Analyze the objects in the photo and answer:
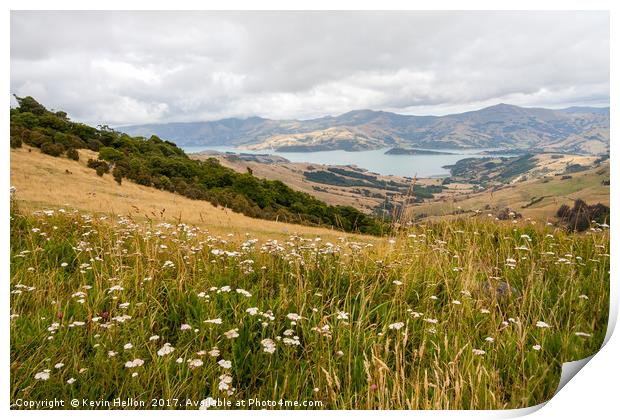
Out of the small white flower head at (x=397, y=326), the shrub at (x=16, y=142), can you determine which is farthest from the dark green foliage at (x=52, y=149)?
the small white flower head at (x=397, y=326)

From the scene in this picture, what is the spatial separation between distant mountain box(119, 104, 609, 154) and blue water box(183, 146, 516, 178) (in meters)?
0.13

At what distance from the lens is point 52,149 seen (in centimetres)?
462

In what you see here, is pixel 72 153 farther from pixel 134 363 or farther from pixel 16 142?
pixel 134 363

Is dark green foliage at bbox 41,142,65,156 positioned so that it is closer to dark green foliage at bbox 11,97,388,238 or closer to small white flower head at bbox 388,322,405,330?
dark green foliage at bbox 11,97,388,238

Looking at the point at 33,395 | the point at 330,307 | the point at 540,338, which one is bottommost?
the point at 33,395

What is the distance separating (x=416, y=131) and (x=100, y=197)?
4.44 meters

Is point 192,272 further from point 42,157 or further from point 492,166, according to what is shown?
point 492,166

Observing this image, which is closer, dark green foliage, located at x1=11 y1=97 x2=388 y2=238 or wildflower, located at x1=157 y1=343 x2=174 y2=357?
wildflower, located at x1=157 y1=343 x2=174 y2=357

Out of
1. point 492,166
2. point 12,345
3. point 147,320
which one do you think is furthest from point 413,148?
point 12,345

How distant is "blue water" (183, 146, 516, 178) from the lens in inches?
200

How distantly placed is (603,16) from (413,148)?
272cm

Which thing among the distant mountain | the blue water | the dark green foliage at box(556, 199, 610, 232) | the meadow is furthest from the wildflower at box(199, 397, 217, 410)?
the dark green foliage at box(556, 199, 610, 232)

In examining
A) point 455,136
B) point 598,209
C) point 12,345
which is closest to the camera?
point 12,345

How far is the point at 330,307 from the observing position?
9.84 ft
